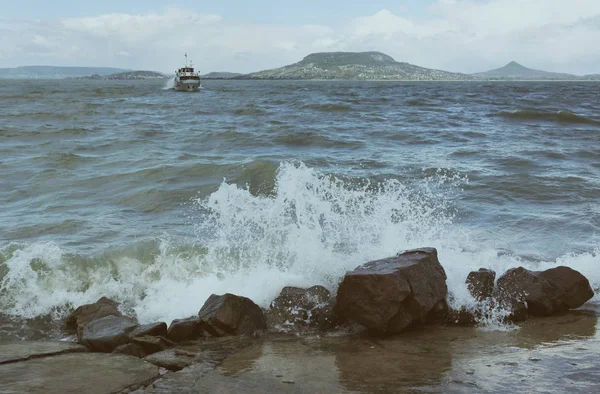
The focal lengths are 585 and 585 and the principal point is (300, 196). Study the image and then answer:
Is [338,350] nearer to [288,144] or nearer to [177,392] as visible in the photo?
[177,392]

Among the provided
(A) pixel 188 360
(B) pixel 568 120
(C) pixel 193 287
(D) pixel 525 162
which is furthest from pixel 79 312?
(B) pixel 568 120

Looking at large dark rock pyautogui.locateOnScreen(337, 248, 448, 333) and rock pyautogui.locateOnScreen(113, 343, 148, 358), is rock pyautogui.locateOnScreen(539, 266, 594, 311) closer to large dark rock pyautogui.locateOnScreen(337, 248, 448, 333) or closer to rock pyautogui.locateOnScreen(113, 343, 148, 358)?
large dark rock pyautogui.locateOnScreen(337, 248, 448, 333)

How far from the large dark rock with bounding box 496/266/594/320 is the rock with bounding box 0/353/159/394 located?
3251mm

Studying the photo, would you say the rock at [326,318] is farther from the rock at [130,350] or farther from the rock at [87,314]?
the rock at [87,314]

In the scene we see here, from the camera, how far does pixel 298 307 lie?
17.5 feet

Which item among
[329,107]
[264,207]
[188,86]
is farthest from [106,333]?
[188,86]

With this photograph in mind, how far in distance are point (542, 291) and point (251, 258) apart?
10.7 feet

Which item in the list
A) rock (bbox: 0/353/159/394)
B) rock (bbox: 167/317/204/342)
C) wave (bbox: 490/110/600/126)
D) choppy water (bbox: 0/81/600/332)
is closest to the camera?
rock (bbox: 0/353/159/394)

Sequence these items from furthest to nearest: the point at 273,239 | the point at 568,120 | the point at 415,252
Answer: the point at 568,120 < the point at 273,239 < the point at 415,252

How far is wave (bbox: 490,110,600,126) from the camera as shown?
21.2m

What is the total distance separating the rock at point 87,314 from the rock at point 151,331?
0.81 metres

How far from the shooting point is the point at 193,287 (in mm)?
6328

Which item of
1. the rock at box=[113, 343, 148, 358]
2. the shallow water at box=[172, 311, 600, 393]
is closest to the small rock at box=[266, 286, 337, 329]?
the shallow water at box=[172, 311, 600, 393]

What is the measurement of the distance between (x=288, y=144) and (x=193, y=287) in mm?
10390
